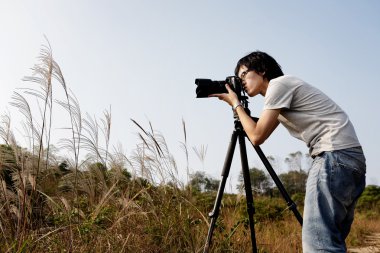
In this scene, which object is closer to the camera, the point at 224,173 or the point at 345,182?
the point at 345,182

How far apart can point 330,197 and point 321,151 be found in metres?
0.25

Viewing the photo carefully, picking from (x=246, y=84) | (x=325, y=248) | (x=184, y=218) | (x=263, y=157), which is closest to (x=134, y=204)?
(x=184, y=218)

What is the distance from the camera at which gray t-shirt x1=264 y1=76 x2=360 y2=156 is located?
199cm

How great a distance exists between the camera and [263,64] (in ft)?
8.14

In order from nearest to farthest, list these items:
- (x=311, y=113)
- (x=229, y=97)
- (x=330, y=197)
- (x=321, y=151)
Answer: (x=330, y=197) → (x=321, y=151) → (x=311, y=113) → (x=229, y=97)

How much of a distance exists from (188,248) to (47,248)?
1.10m

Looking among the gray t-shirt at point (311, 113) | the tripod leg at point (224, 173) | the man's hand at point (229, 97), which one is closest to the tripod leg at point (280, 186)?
the tripod leg at point (224, 173)

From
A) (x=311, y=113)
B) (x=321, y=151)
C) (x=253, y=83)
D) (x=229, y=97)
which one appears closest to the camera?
(x=321, y=151)

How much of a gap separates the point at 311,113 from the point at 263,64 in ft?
1.82

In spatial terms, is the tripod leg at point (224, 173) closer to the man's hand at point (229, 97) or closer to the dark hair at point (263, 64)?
the man's hand at point (229, 97)

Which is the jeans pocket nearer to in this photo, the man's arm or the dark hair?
the man's arm

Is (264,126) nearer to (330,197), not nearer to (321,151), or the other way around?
(321,151)

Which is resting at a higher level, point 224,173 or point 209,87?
point 209,87

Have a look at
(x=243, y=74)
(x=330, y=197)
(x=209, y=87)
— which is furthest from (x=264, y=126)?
(x=209, y=87)
